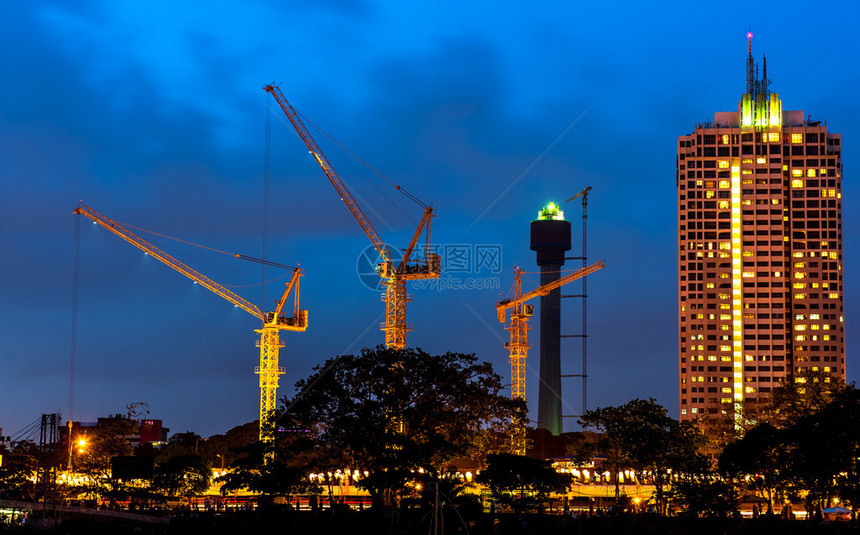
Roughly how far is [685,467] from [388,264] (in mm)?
89114

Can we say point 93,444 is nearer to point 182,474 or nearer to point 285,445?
point 182,474

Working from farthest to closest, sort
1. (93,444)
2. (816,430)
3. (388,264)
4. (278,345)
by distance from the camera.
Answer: (278,345)
(388,264)
(93,444)
(816,430)

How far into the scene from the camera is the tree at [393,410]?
83000mm

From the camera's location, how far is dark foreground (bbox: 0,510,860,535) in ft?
207

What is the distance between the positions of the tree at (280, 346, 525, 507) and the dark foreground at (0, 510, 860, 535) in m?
9.29

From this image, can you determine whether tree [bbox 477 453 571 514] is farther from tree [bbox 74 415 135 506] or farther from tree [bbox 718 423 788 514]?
tree [bbox 74 415 135 506]

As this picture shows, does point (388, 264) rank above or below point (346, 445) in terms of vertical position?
above

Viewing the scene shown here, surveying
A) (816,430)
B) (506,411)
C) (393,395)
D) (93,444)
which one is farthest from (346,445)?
(93,444)

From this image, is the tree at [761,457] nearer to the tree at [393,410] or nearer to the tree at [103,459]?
the tree at [393,410]

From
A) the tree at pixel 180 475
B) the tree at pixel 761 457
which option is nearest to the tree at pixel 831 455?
the tree at pixel 761 457

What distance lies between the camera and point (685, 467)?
87750mm

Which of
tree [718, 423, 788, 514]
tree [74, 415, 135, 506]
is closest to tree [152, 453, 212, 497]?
tree [74, 415, 135, 506]

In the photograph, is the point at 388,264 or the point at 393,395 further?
the point at 388,264

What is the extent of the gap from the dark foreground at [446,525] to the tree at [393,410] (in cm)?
929
